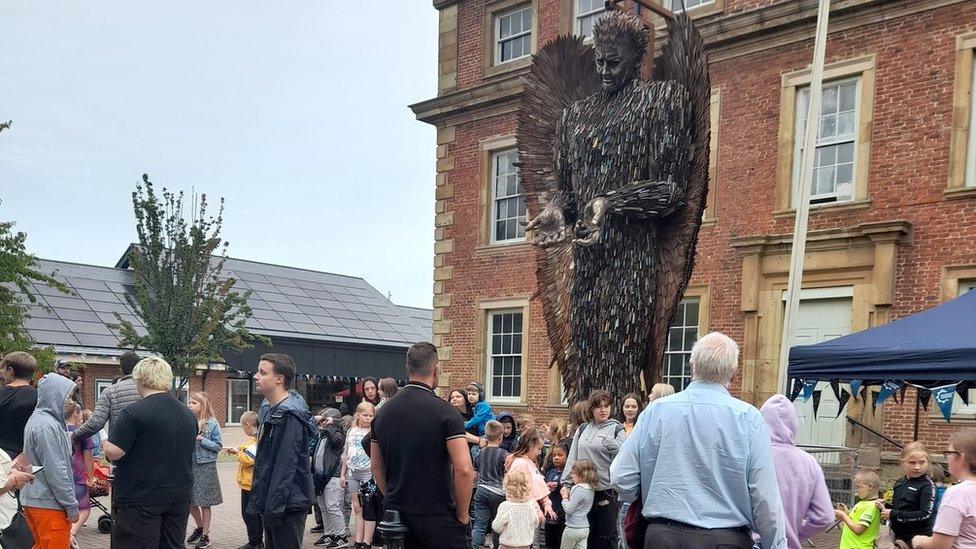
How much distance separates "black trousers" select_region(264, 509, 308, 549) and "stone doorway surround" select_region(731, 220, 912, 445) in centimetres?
1038

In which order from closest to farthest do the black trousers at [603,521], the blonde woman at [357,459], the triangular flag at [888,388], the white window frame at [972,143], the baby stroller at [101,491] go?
the triangular flag at [888,388]
the black trousers at [603,521]
the blonde woman at [357,459]
the baby stroller at [101,491]
the white window frame at [972,143]

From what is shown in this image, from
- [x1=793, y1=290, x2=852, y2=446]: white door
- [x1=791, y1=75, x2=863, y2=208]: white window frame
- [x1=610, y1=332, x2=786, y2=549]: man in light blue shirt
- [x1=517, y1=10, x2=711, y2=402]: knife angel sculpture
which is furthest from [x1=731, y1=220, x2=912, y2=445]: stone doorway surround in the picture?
[x1=610, y1=332, x2=786, y2=549]: man in light blue shirt

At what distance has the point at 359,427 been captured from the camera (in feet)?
31.2

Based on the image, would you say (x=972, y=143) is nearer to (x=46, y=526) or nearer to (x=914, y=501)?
(x=914, y=501)

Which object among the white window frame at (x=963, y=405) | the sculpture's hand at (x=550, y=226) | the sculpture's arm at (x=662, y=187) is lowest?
the white window frame at (x=963, y=405)

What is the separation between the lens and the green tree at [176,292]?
927 inches

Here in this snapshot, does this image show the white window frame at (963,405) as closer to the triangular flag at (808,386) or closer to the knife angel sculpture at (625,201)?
the triangular flag at (808,386)

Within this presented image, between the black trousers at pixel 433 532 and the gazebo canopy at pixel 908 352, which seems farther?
the gazebo canopy at pixel 908 352

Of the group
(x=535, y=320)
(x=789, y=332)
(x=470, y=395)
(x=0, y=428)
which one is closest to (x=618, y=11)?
(x=789, y=332)

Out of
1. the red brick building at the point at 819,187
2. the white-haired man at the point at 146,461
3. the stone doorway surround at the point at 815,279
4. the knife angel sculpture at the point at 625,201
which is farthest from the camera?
the stone doorway surround at the point at 815,279

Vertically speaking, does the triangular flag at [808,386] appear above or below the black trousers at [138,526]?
above

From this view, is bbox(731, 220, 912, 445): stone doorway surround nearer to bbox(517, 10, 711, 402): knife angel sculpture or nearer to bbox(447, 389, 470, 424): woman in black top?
bbox(447, 389, 470, 424): woman in black top

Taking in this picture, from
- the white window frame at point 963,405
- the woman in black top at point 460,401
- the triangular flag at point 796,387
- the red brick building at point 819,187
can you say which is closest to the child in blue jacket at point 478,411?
the woman in black top at point 460,401

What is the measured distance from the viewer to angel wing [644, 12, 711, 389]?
25.4ft
